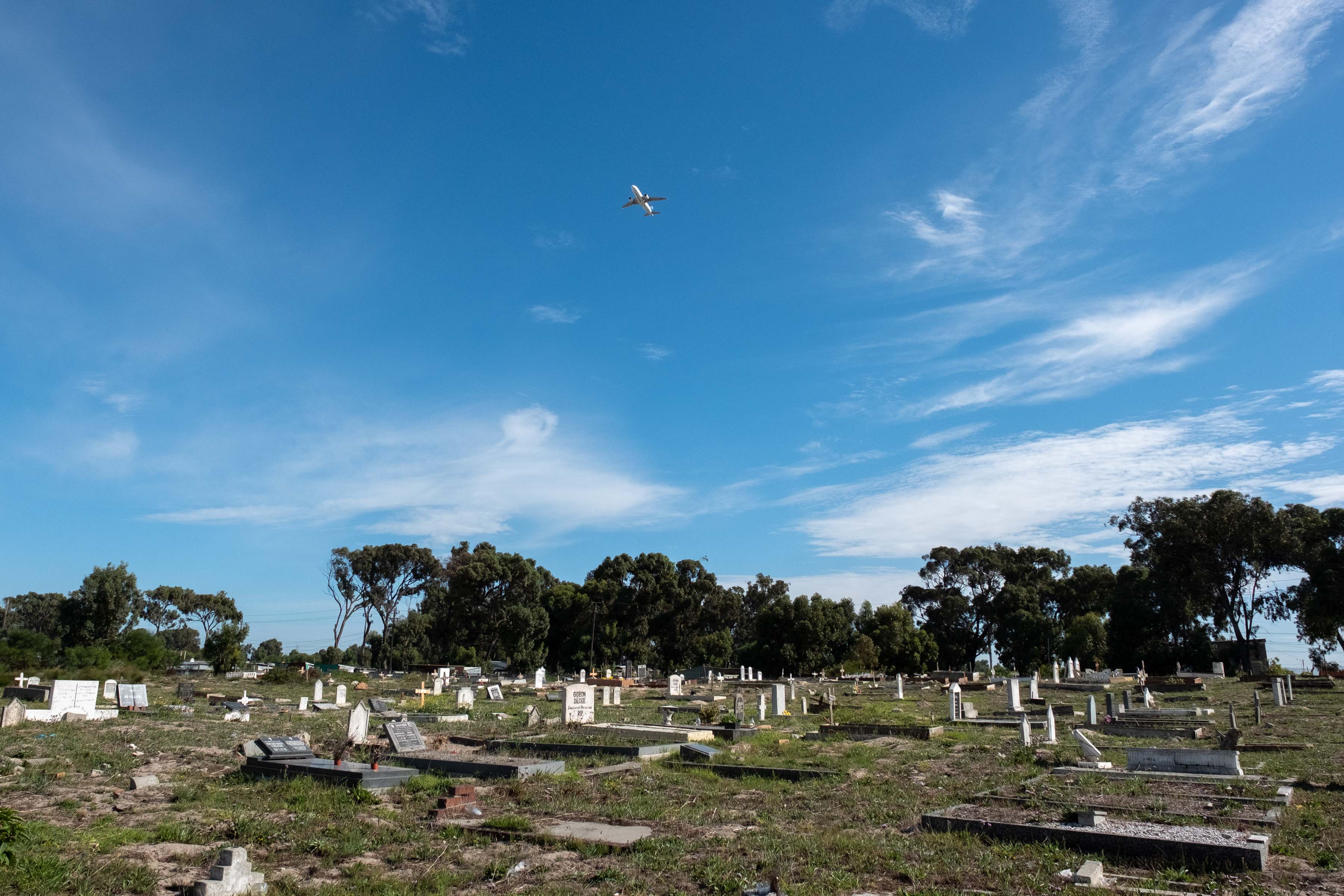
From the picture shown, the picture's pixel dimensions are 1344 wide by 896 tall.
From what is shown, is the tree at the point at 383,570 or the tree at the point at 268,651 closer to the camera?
the tree at the point at 383,570

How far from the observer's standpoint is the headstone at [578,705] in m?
21.4

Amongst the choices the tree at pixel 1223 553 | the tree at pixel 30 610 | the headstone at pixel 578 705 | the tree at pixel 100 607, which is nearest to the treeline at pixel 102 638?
the tree at pixel 100 607

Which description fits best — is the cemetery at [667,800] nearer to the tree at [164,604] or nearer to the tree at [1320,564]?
the tree at [1320,564]

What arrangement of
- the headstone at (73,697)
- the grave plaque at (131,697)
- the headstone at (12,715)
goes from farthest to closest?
the grave plaque at (131,697) < the headstone at (73,697) < the headstone at (12,715)

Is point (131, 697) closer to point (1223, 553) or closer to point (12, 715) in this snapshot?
point (12, 715)

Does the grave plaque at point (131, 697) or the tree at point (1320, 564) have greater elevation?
the tree at point (1320, 564)

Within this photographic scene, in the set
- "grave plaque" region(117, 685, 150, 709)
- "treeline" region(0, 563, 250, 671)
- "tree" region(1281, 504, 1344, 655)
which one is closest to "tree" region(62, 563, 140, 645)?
"treeline" region(0, 563, 250, 671)

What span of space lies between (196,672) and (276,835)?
50.8 m

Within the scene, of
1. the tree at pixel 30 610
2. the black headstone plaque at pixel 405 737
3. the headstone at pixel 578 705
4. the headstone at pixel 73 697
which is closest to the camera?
the black headstone plaque at pixel 405 737

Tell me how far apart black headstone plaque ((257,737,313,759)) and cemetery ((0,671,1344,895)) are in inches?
2.0

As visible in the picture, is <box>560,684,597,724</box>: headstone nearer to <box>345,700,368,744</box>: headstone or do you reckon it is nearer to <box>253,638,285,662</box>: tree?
<box>345,700,368,744</box>: headstone

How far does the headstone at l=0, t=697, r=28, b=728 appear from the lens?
18344mm

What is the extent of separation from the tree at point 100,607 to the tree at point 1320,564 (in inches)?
2676

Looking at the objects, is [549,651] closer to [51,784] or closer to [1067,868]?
[51,784]
